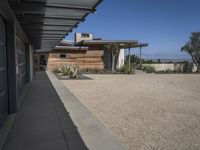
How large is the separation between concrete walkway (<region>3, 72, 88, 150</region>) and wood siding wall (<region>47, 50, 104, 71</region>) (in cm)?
1919

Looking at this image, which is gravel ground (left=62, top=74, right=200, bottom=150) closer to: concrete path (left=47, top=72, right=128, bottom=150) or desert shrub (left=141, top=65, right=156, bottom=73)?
concrete path (left=47, top=72, right=128, bottom=150)

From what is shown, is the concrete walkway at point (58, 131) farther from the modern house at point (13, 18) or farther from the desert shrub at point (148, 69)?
the desert shrub at point (148, 69)

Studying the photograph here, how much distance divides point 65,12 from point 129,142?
308 cm

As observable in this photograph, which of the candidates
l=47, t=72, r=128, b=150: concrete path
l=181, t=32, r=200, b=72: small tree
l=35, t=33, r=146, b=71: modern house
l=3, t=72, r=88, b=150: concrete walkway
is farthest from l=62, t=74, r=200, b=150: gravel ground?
l=181, t=32, r=200, b=72: small tree

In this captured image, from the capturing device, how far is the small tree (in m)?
29.7

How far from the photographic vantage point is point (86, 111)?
7.04 metres

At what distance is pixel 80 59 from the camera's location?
26938 millimetres

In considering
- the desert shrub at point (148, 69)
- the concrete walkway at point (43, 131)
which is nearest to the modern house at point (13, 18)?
the concrete walkway at point (43, 131)

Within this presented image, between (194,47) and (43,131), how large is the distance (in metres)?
28.9

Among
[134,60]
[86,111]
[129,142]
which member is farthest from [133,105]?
[134,60]

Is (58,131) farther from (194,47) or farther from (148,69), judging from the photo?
(194,47)

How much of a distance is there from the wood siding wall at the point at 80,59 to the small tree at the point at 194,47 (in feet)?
37.4

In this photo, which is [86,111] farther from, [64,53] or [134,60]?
[134,60]

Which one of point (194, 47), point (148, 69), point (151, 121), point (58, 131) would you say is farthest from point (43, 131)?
point (194, 47)
